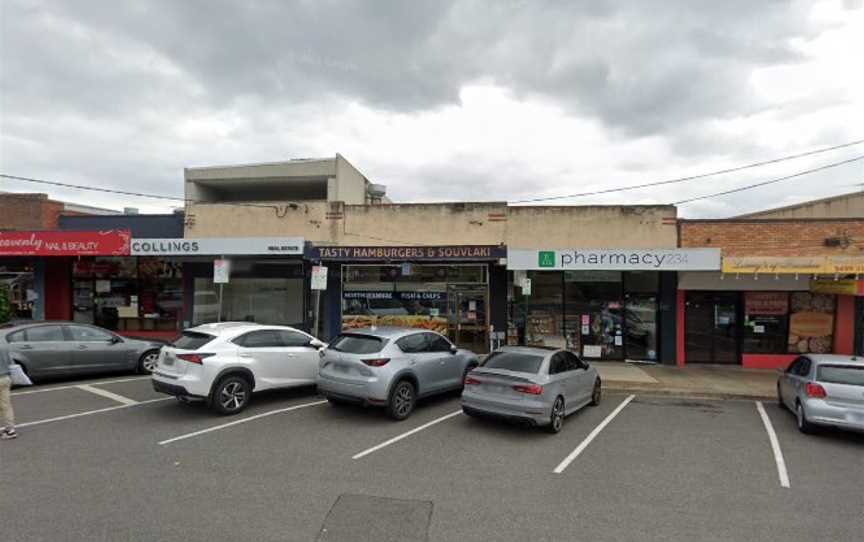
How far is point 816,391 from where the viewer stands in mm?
7797

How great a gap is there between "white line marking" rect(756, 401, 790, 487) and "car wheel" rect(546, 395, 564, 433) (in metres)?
2.94

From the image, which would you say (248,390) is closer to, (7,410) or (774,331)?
(7,410)

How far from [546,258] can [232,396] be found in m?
8.67

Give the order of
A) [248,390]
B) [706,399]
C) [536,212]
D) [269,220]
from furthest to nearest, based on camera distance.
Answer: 1. [269,220]
2. [536,212]
3. [706,399]
4. [248,390]


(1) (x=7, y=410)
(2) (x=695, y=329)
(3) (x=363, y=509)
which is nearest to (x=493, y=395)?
(3) (x=363, y=509)

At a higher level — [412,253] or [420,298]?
[412,253]

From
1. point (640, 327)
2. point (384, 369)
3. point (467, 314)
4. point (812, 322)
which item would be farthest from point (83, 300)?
point (812, 322)

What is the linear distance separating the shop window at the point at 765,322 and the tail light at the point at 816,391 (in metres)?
6.99

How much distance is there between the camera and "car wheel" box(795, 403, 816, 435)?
786cm

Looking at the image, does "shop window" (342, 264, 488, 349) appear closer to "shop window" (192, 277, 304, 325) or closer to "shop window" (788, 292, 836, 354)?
"shop window" (192, 277, 304, 325)

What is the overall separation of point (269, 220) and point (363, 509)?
13209 mm

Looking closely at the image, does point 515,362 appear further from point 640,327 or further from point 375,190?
point 375,190

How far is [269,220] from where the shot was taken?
1639 cm

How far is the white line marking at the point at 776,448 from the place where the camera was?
6.04 m
